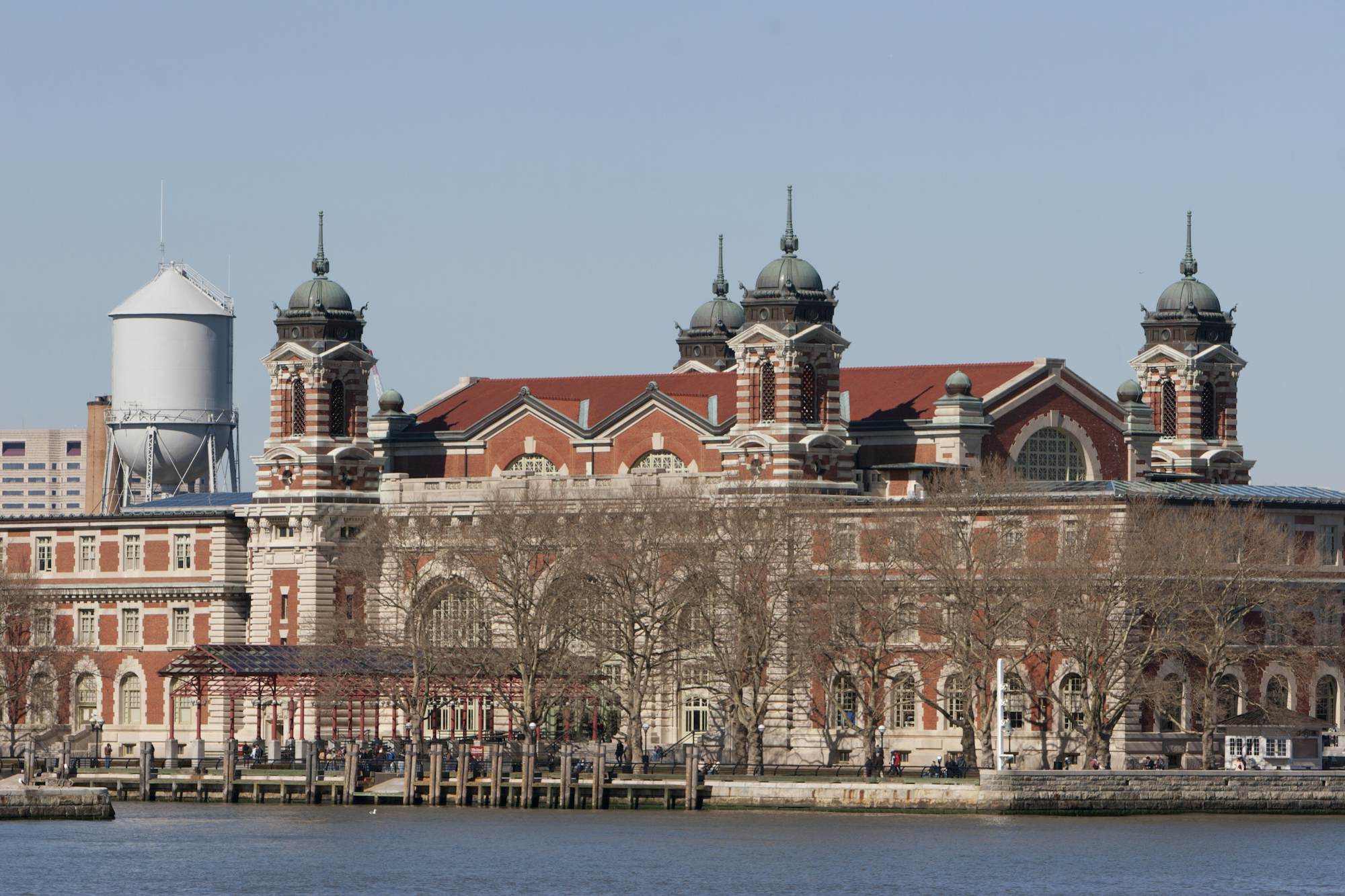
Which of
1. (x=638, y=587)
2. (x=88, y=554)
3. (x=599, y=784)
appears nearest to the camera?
(x=599, y=784)

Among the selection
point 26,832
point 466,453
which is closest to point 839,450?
point 466,453

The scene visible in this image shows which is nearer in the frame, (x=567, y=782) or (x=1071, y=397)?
(x=567, y=782)

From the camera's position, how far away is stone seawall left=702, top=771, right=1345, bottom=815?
→ 11606 cm

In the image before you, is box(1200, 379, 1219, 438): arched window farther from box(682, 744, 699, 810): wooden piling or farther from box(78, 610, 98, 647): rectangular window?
box(78, 610, 98, 647): rectangular window

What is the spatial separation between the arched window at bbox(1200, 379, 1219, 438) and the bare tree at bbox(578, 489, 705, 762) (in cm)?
2910

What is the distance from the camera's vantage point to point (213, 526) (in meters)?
156

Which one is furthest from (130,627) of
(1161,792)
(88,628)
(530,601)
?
(1161,792)

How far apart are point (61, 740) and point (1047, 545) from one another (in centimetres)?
4799

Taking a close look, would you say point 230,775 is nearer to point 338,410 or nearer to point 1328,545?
point 338,410

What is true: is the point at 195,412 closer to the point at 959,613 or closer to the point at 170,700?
the point at 170,700

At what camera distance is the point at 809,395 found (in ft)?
469

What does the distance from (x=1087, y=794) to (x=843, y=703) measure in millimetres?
23856

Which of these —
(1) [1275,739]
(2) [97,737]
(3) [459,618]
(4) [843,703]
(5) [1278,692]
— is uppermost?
(3) [459,618]

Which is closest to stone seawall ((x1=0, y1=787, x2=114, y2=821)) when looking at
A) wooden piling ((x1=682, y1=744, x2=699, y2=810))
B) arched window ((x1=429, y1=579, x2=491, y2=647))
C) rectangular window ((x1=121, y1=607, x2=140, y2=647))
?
wooden piling ((x1=682, y1=744, x2=699, y2=810))
